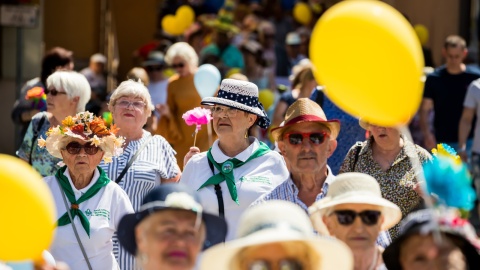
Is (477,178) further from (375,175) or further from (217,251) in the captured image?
(217,251)

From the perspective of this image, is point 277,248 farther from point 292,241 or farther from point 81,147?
point 81,147

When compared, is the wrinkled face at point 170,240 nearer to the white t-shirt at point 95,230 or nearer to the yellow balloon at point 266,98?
the white t-shirt at point 95,230

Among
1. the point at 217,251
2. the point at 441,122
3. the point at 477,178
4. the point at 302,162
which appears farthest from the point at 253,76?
the point at 217,251

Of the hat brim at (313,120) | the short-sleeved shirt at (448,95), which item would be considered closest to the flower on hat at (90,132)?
the hat brim at (313,120)

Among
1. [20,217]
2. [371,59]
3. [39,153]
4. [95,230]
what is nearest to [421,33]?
[39,153]

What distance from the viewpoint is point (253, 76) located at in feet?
51.6

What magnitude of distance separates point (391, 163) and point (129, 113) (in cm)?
209

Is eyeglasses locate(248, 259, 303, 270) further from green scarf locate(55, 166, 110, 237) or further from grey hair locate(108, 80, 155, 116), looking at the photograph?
grey hair locate(108, 80, 155, 116)

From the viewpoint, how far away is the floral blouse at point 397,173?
860 cm

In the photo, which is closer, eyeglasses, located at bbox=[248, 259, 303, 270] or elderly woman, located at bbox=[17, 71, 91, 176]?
eyeglasses, located at bbox=[248, 259, 303, 270]

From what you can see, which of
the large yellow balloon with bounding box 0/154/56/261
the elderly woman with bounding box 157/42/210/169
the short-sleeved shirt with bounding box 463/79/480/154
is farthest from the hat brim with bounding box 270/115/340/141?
the short-sleeved shirt with bounding box 463/79/480/154

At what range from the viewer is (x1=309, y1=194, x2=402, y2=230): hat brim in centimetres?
684

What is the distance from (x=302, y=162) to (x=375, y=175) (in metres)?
0.83

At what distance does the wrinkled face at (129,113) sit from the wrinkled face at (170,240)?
321 centimetres
